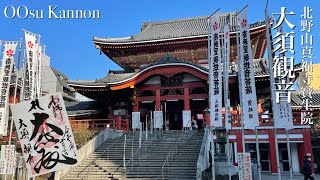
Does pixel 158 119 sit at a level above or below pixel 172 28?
below

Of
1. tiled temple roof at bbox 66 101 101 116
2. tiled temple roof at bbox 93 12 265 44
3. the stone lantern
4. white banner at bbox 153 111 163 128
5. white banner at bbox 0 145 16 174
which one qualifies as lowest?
white banner at bbox 0 145 16 174

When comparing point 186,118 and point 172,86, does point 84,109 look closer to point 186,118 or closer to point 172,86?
point 172,86

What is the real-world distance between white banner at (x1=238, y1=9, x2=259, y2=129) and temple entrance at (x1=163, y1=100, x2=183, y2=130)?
479 inches

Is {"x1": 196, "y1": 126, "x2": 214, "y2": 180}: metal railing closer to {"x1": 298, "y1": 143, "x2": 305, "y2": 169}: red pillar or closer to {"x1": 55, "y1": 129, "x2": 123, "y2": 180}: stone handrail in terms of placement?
{"x1": 298, "y1": 143, "x2": 305, "y2": 169}: red pillar

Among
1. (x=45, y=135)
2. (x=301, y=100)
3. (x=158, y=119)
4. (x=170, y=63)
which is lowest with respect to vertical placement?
(x=45, y=135)

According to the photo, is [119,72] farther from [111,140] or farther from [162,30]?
[111,140]

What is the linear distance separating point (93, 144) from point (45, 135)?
950 cm

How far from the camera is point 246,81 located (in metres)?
12.0

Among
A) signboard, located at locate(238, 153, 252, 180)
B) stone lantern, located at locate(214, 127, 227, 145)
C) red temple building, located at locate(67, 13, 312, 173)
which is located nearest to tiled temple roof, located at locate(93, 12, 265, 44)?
red temple building, located at locate(67, 13, 312, 173)

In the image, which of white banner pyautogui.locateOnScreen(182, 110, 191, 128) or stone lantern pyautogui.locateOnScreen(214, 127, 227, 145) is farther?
white banner pyautogui.locateOnScreen(182, 110, 191, 128)

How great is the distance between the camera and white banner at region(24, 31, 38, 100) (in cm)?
1274

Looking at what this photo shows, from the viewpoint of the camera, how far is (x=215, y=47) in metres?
13.8

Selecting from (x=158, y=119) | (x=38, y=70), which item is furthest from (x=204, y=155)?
(x=38, y=70)

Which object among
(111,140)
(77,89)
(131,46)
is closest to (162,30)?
(131,46)
